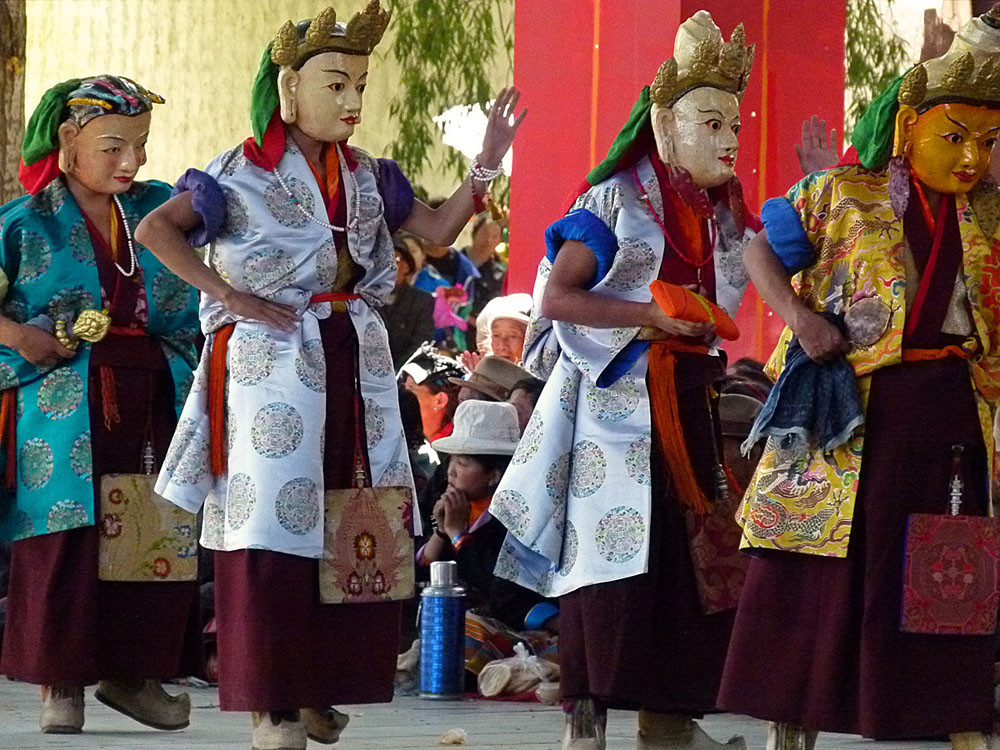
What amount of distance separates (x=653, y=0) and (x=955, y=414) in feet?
10.4

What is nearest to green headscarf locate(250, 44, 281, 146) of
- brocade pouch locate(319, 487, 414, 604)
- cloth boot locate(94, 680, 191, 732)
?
brocade pouch locate(319, 487, 414, 604)

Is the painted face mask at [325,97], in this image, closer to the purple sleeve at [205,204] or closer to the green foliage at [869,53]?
the purple sleeve at [205,204]

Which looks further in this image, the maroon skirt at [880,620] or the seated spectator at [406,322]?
the seated spectator at [406,322]

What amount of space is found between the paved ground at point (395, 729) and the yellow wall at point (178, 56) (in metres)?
8.90

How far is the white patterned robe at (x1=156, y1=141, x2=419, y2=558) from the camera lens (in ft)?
13.9

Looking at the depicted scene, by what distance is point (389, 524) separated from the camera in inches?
173

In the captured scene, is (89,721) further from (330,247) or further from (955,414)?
(955,414)

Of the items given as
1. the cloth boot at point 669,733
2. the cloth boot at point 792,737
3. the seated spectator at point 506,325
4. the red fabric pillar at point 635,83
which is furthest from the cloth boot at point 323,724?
the seated spectator at point 506,325

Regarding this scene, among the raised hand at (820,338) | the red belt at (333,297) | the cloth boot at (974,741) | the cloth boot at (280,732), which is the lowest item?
the cloth boot at (280,732)

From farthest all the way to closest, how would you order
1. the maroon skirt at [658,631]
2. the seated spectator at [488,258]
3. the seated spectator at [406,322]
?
the seated spectator at [488,258], the seated spectator at [406,322], the maroon skirt at [658,631]

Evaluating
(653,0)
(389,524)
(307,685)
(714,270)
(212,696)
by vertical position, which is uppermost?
(653,0)

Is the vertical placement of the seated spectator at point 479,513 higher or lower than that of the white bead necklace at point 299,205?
lower

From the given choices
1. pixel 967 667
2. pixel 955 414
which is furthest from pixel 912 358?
pixel 967 667

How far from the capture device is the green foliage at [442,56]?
13195 mm
